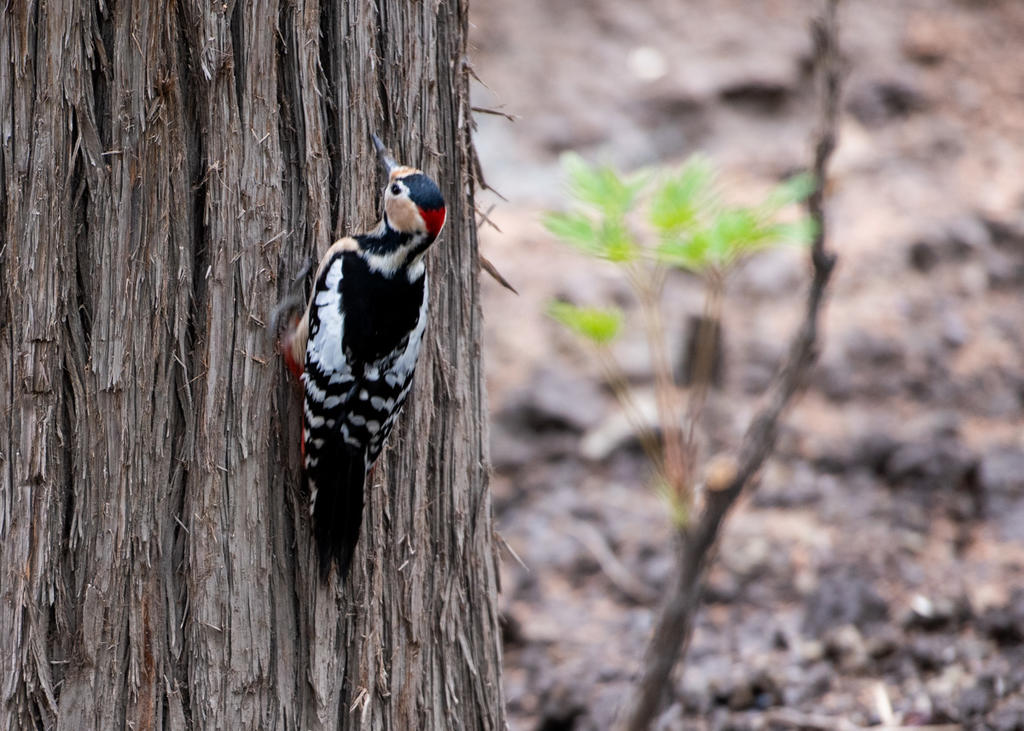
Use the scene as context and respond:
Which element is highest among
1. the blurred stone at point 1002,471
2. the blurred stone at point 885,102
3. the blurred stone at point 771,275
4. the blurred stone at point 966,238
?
the blurred stone at point 885,102

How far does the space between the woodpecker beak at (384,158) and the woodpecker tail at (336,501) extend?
1.88 feet

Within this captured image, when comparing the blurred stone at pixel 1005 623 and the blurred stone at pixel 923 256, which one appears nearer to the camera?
the blurred stone at pixel 1005 623

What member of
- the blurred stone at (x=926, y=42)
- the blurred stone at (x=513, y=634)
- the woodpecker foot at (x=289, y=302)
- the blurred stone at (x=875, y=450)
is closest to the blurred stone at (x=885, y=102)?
the blurred stone at (x=926, y=42)

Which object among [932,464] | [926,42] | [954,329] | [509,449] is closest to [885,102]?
[926,42]

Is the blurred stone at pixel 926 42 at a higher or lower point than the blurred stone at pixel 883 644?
higher

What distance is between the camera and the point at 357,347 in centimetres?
228

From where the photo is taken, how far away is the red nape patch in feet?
7.08

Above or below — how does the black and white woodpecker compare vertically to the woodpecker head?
below

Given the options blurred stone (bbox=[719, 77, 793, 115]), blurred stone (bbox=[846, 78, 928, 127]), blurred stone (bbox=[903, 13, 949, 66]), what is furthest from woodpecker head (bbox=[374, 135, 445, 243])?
blurred stone (bbox=[903, 13, 949, 66])

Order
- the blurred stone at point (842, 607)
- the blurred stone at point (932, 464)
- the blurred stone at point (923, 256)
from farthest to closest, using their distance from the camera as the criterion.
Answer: the blurred stone at point (923, 256) < the blurred stone at point (932, 464) < the blurred stone at point (842, 607)

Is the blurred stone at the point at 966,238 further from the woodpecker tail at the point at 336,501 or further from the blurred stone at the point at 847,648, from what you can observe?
the woodpecker tail at the point at 336,501

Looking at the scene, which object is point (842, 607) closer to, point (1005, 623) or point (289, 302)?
point (1005, 623)

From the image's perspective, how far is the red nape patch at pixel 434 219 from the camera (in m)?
2.16

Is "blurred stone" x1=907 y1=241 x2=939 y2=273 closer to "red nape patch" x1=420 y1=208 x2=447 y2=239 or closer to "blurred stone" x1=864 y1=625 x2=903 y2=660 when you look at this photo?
"blurred stone" x1=864 y1=625 x2=903 y2=660
